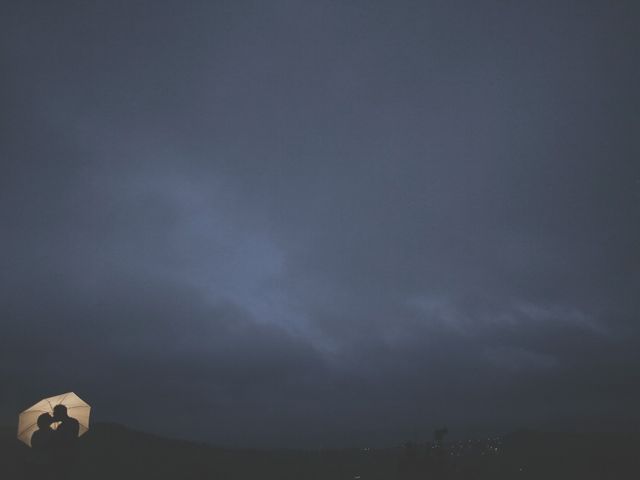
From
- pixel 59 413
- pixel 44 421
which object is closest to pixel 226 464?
pixel 44 421

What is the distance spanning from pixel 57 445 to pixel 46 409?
14.9 ft

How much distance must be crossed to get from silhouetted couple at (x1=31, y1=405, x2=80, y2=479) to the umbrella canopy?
120 inches

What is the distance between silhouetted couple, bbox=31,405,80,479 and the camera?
7.00m

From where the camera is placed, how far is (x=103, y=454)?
93875 millimetres

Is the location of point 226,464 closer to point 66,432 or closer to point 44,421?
point 44,421

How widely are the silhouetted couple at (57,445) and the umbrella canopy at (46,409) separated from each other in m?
3.05

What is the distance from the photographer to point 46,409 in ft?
34.9

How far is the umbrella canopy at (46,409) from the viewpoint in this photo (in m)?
10.2

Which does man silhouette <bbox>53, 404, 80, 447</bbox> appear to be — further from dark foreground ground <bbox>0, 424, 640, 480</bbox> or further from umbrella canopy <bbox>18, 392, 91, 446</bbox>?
dark foreground ground <bbox>0, 424, 640, 480</bbox>

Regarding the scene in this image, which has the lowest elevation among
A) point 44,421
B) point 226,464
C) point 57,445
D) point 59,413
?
point 226,464

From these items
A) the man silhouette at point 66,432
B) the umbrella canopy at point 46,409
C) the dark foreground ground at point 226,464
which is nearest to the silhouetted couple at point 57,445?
the man silhouette at point 66,432

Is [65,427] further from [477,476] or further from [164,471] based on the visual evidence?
[164,471]

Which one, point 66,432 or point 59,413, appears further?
point 59,413

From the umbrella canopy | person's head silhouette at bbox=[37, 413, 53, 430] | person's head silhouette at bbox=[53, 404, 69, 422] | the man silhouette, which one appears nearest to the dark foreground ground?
the umbrella canopy
